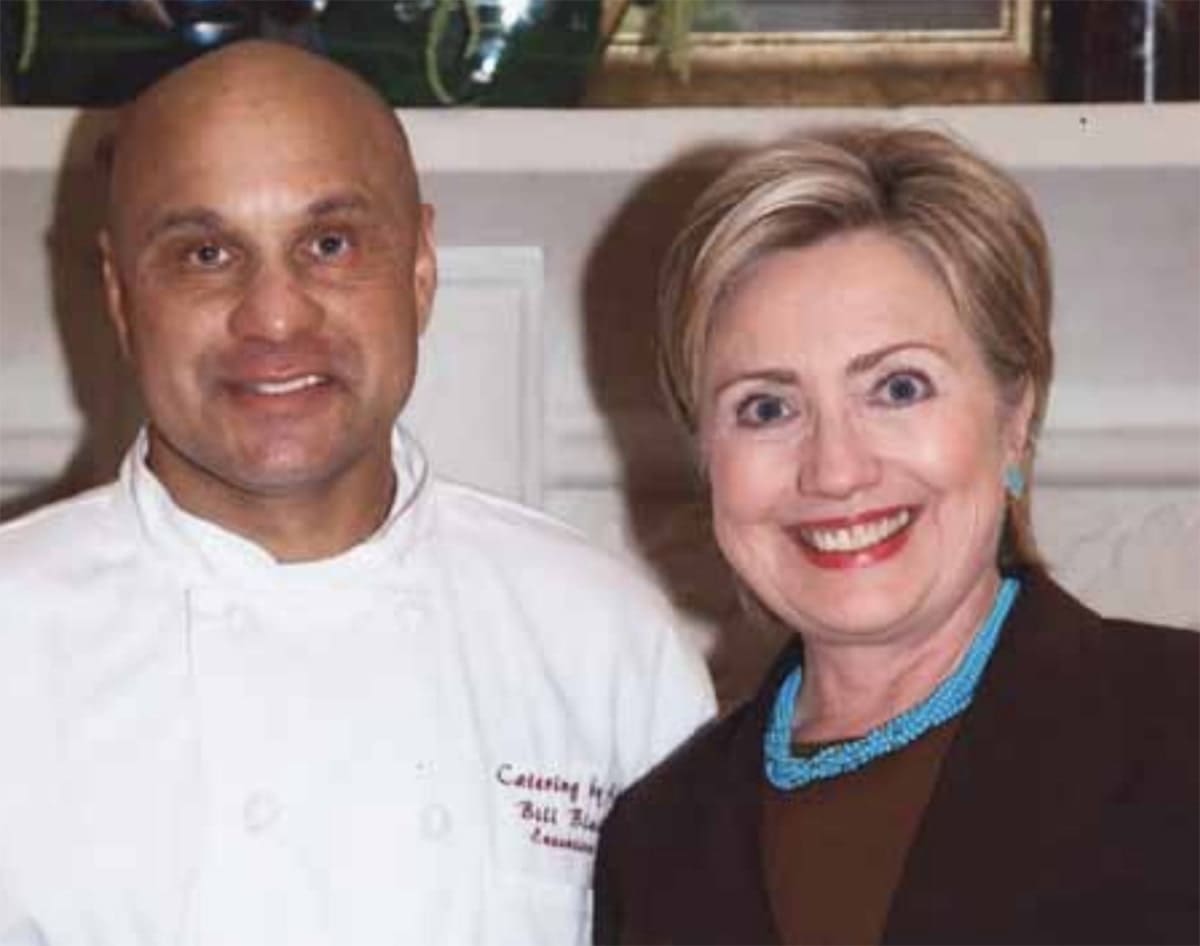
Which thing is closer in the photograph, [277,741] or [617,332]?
[277,741]

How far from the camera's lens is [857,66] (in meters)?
1.43

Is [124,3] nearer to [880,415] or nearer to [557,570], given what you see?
[557,570]

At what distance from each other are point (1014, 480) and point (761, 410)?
11 cm

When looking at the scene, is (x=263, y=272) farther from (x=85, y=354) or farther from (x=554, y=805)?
(x=85, y=354)

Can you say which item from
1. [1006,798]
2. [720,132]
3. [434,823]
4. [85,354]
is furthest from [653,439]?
[1006,798]

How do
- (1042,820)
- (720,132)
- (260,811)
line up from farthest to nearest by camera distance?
(720,132) < (260,811) < (1042,820)

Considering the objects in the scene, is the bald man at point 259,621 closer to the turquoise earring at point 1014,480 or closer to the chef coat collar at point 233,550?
the chef coat collar at point 233,550

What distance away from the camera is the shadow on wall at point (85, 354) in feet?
4.82

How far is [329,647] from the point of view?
1.14 metres

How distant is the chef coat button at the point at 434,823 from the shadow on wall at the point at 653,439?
0.40 m

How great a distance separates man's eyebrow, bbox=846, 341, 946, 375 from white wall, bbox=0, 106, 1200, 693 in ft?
1.02

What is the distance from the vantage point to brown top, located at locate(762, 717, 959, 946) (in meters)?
1.04

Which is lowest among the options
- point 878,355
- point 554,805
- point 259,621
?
point 554,805

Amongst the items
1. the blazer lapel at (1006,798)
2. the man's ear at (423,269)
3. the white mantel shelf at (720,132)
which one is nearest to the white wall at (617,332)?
the white mantel shelf at (720,132)
